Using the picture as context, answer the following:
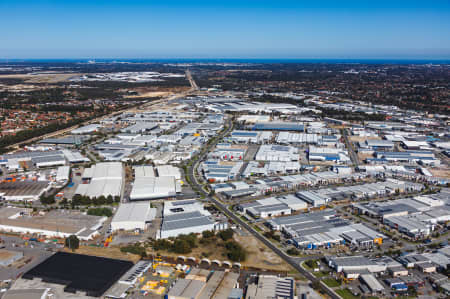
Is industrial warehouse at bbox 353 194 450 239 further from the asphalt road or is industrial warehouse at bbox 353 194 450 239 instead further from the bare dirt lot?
the asphalt road

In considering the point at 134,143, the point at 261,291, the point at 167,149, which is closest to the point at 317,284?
the point at 261,291

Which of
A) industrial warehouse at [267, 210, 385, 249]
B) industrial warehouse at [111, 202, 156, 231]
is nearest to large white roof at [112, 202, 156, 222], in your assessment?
industrial warehouse at [111, 202, 156, 231]

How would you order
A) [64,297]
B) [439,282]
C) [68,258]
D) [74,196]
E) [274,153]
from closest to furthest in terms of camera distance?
[64,297] → [439,282] → [68,258] → [74,196] → [274,153]

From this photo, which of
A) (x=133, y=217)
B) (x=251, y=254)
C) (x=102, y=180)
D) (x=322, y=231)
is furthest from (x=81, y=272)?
(x=322, y=231)

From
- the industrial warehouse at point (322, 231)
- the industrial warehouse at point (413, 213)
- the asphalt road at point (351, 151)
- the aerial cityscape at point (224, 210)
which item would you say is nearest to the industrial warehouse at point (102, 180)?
the aerial cityscape at point (224, 210)

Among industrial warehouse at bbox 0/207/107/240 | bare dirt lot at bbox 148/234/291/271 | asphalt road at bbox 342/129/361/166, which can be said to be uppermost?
asphalt road at bbox 342/129/361/166

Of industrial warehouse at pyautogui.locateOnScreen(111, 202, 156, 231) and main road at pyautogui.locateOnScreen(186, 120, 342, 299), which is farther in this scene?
industrial warehouse at pyautogui.locateOnScreen(111, 202, 156, 231)

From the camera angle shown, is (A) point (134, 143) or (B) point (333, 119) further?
(B) point (333, 119)

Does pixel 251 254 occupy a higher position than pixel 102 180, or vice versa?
pixel 102 180

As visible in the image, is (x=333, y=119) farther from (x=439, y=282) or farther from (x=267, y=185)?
(x=439, y=282)

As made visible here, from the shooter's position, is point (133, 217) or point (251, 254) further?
point (133, 217)

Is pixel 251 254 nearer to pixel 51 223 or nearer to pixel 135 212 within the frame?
pixel 135 212
